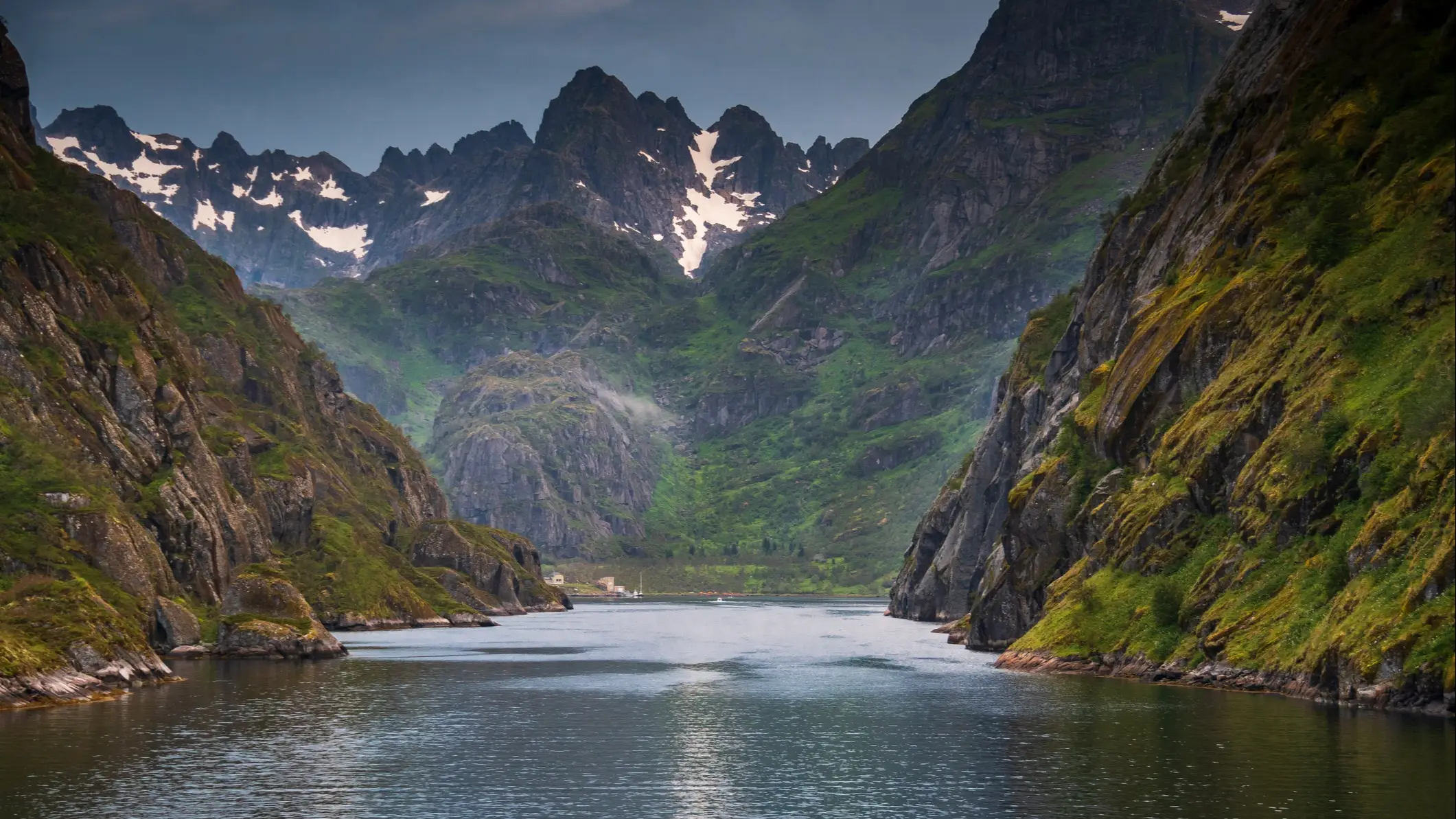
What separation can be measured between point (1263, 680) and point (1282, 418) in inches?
931

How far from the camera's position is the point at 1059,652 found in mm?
127875

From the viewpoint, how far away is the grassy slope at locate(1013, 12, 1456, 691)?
83.5 meters

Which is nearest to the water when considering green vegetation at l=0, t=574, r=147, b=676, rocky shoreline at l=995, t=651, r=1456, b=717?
rocky shoreline at l=995, t=651, r=1456, b=717

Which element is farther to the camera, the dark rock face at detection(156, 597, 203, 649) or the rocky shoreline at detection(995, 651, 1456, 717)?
the dark rock face at detection(156, 597, 203, 649)

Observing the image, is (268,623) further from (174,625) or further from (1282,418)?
(1282,418)

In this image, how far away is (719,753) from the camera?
3214 inches

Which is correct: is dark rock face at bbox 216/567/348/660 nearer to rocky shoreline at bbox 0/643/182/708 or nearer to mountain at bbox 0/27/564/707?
mountain at bbox 0/27/564/707

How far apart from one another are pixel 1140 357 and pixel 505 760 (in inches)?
3566

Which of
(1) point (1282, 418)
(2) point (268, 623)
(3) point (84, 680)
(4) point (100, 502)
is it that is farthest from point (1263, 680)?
(4) point (100, 502)

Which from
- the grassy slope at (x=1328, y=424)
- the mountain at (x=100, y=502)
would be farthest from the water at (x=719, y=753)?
the mountain at (x=100, y=502)

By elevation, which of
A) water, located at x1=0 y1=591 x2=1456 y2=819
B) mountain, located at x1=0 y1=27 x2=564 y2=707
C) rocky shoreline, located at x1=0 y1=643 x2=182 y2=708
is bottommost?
water, located at x1=0 y1=591 x2=1456 y2=819

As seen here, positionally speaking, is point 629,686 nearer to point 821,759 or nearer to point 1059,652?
point 1059,652

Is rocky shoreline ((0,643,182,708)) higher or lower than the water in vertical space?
higher

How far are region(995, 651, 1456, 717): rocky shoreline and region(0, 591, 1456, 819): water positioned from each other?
1.71 meters
